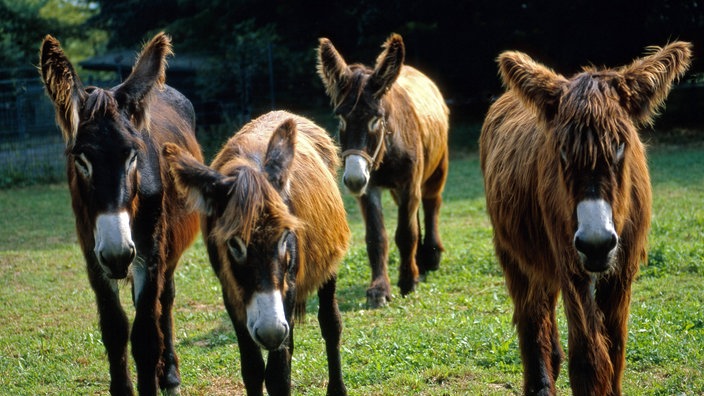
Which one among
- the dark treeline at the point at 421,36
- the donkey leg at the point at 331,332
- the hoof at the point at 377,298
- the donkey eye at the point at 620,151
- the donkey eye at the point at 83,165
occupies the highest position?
the dark treeline at the point at 421,36

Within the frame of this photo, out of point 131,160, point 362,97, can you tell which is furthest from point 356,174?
point 131,160

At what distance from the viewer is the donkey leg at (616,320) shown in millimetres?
4293

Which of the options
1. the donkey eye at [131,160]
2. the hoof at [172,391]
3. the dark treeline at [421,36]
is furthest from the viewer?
the dark treeline at [421,36]

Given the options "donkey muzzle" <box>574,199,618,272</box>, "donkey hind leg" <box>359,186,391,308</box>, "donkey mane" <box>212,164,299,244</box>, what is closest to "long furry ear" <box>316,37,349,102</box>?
"donkey hind leg" <box>359,186,391,308</box>

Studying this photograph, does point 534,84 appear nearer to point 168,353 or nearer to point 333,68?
point 168,353

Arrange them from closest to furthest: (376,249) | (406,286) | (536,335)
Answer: (536,335) < (376,249) < (406,286)

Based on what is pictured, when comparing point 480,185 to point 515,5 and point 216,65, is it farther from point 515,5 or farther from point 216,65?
point 216,65

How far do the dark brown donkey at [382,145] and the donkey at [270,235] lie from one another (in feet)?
6.97

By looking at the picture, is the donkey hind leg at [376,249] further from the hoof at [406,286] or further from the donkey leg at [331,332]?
the donkey leg at [331,332]

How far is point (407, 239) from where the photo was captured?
8.18 meters

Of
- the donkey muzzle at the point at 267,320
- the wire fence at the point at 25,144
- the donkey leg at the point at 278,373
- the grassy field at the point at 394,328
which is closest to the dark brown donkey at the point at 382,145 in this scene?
the grassy field at the point at 394,328

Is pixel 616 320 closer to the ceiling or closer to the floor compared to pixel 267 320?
closer to the floor

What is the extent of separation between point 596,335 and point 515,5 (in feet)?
57.7

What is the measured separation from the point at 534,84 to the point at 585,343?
1.37 m
